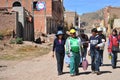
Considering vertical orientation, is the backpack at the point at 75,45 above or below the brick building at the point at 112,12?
below

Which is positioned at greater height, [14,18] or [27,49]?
[14,18]

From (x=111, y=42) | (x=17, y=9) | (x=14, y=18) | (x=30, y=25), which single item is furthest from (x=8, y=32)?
(x=111, y=42)

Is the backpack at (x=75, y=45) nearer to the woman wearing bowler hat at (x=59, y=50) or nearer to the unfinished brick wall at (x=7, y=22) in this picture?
the woman wearing bowler hat at (x=59, y=50)

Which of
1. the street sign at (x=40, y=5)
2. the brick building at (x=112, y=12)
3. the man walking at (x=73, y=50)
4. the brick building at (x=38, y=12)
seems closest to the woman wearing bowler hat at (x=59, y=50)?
the man walking at (x=73, y=50)

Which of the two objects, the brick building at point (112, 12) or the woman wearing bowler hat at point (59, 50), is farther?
the brick building at point (112, 12)

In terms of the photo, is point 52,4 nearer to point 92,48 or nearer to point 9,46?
point 9,46

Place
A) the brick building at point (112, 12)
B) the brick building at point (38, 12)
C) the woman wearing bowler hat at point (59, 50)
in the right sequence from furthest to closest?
1. the brick building at point (112, 12)
2. the brick building at point (38, 12)
3. the woman wearing bowler hat at point (59, 50)

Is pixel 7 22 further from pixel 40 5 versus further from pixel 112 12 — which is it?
pixel 112 12

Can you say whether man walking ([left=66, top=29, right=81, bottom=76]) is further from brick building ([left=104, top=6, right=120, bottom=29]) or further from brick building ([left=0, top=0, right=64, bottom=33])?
brick building ([left=104, top=6, right=120, bottom=29])

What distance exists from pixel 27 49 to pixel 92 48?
18663 millimetres

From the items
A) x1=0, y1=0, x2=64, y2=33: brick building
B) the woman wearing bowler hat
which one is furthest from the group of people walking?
x1=0, y1=0, x2=64, y2=33: brick building

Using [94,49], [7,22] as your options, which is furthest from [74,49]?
[7,22]

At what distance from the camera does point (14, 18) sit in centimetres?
4134

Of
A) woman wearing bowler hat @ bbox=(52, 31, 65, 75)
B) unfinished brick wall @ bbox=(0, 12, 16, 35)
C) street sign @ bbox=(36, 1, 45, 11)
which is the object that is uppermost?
street sign @ bbox=(36, 1, 45, 11)
